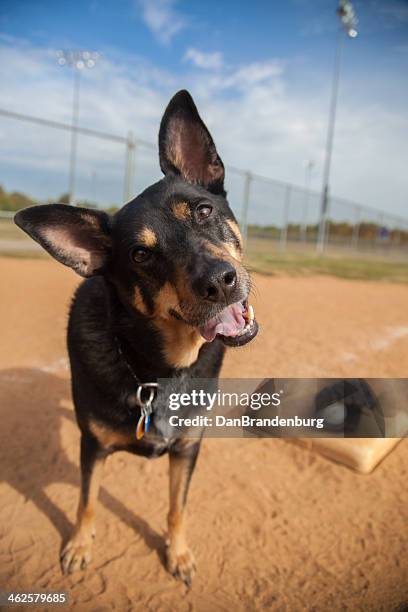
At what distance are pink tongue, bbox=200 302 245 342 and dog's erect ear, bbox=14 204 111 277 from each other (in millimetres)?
747

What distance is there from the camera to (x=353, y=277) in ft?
47.1

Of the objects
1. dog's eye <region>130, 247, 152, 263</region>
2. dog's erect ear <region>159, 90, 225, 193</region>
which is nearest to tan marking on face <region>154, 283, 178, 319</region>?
dog's eye <region>130, 247, 152, 263</region>

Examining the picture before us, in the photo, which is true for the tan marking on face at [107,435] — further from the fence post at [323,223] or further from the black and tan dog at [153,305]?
the fence post at [323,223]

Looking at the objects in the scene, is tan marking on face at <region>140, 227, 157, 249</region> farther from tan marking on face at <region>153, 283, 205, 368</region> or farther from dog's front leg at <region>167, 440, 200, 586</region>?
dog's front leg at <region>167, 440, 200, 586</region>

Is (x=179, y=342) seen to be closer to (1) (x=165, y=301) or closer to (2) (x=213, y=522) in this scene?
(1) (x=165, y=301)

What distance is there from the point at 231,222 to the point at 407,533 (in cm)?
230

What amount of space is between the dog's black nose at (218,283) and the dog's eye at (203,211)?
0.47m

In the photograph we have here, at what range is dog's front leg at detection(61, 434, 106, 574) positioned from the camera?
2.47 metres

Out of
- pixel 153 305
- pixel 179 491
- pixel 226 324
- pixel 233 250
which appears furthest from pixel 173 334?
pixel 179 491

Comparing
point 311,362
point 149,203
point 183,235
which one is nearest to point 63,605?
point 183,235

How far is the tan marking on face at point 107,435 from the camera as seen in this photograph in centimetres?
244

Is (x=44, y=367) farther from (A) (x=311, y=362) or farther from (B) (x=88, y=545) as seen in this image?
(A) (x=311, y=362)

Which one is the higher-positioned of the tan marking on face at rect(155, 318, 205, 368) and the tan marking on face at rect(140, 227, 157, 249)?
the tan marking on face at rect(140, 227, 157, 249)

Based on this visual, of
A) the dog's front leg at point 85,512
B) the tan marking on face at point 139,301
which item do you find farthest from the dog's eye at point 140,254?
the dog's front leg at point 85,512
